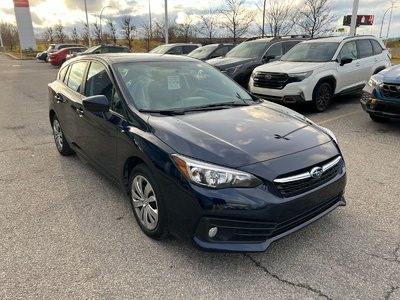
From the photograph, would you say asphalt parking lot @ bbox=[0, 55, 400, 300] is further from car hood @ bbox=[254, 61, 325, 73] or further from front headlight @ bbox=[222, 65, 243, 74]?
front headlight @ bbox=[222, 65, 243, 74]

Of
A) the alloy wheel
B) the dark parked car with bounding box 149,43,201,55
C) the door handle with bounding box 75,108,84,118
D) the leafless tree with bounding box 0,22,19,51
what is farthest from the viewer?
the leafless tree with bounding box 0,22,19,51

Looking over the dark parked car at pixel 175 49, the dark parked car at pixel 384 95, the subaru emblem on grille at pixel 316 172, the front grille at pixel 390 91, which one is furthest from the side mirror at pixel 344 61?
the dark parked car at pixel 175 49

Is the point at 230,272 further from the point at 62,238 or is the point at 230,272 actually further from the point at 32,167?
the point at 32,167

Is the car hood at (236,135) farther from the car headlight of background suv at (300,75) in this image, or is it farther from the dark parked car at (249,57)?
the dark parked car at (249,57)

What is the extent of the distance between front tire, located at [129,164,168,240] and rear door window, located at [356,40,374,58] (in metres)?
8.23

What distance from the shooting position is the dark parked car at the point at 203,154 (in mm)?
2574

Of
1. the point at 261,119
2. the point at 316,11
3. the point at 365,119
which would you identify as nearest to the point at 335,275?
the point at 261,119

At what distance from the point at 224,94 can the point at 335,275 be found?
7.52 ft

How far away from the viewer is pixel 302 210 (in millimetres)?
2744

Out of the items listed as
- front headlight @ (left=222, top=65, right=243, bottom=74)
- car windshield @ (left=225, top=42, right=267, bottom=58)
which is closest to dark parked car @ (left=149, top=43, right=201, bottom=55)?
car windshield @ (left=225, top=42, right=267, bottom=58)

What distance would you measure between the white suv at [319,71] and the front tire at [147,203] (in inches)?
221

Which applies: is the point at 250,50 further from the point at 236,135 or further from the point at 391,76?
the point at 236,135

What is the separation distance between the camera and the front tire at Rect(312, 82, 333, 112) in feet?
26.7

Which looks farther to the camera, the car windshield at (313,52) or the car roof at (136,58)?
the car windshield at (313,52)
